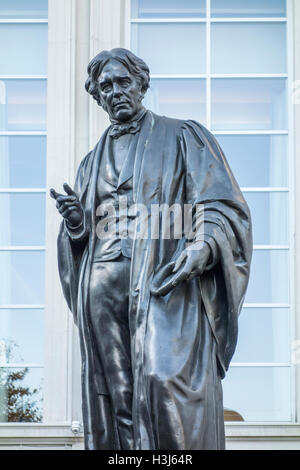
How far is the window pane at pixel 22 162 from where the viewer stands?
52.2ft

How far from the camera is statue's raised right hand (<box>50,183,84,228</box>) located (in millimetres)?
8922

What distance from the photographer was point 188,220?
29.0 feet

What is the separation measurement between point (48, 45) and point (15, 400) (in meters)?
3.78

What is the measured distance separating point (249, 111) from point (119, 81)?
692 cm

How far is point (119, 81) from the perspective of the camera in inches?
360

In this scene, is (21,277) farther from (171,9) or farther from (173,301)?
(173,301)

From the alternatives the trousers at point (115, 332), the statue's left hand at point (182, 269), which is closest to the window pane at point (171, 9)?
the trousers at point (115, 332)

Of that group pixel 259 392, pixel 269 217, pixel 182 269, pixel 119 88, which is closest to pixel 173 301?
pixel 182 269

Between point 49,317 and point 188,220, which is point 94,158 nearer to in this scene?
point 188,220

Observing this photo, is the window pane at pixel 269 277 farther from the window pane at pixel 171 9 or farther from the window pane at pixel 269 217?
the window pane at pixel 171 9

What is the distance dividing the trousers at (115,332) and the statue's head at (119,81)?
93 cm

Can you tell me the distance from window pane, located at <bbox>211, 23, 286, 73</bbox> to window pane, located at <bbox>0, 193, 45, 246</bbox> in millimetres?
2375

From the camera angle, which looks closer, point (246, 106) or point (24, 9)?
point (246, 106)

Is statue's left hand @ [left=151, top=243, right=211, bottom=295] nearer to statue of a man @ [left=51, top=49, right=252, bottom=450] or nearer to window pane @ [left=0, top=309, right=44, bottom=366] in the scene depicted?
statue of a man @ [left=51, top=49, right=252, bottom=450]
